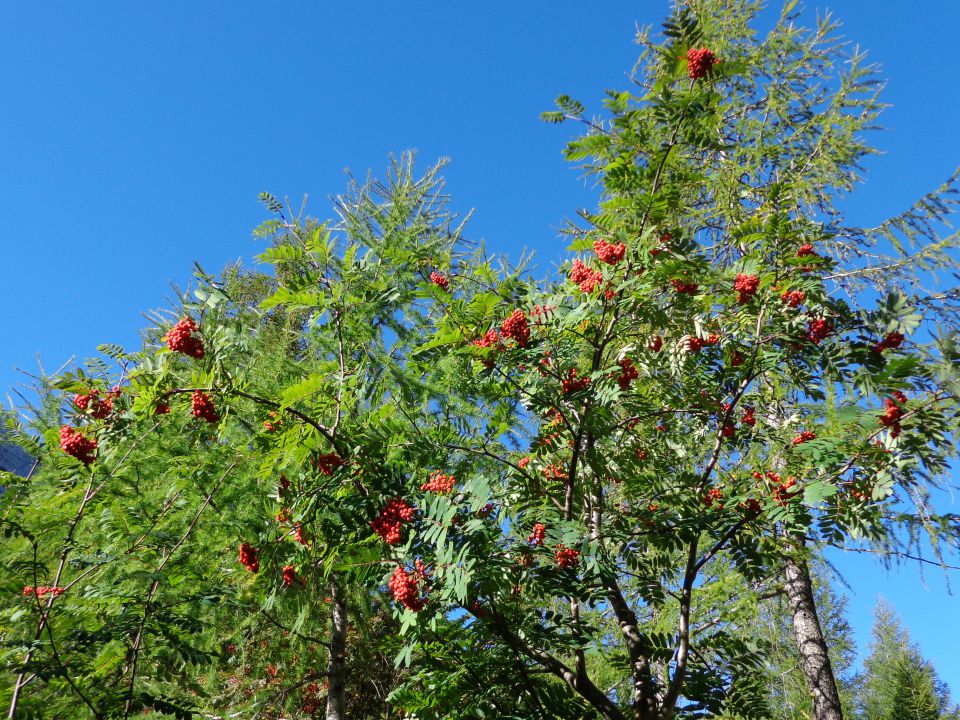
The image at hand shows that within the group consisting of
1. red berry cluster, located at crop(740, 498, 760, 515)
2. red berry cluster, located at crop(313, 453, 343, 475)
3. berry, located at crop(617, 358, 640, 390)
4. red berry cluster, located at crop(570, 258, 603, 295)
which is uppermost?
red berry cluster, located at crop(570, 258, 603, 295)

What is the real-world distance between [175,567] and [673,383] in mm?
3276

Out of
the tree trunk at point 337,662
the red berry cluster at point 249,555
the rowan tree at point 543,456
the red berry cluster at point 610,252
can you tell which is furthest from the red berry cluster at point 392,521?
the tree trunk at point 337,662

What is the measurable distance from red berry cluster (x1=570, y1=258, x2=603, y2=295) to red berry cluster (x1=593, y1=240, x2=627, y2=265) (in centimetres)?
8

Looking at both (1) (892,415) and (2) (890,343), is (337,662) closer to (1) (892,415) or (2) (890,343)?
(1) (892,415)

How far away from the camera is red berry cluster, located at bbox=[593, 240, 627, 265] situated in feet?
10.4

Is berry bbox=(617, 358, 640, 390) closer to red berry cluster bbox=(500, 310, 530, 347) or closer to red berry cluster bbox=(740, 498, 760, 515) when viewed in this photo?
red berry cluster bbox=(500, 310, 530, 347)

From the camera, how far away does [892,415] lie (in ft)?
9.37

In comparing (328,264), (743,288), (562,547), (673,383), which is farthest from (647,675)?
(328,264)

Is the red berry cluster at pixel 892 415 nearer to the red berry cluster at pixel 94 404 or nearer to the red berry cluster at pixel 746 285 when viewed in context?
the red berry cluster at pixel 746 285

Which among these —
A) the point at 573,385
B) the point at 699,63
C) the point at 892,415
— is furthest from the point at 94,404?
the point at 892,415

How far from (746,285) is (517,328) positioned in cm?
127

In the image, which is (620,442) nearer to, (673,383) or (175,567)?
(673,383)

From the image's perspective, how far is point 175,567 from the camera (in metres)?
3.63

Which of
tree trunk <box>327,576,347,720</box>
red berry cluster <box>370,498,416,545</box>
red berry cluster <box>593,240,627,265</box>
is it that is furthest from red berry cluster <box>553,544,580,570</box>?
tree trunk <box>327,576,347,720</box>
